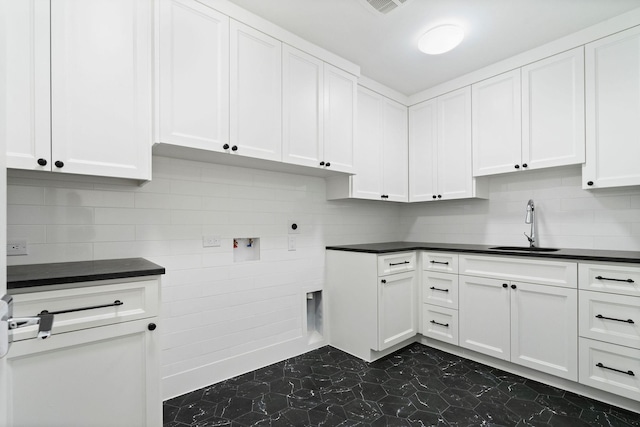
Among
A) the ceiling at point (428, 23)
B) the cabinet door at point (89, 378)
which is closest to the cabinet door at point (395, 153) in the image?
the ceiling at point (428, 23)

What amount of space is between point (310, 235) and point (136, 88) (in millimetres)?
1772

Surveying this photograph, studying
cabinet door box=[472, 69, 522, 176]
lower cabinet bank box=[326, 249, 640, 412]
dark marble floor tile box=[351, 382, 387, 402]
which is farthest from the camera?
cabinet door box=[472, 69, 522, 176]

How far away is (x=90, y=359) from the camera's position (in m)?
1.33

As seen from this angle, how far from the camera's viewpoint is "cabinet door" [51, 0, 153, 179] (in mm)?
1466

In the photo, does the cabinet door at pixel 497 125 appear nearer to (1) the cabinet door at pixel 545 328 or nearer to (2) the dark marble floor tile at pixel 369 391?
(1) the cabinet door at pixel 545 328

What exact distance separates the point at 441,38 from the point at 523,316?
2.16 m

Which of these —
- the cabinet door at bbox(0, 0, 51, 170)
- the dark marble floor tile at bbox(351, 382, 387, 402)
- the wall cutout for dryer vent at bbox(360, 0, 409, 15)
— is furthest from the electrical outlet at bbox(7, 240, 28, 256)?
the wall cutout for dryer vent at bbox(360, 0, 409, 15)

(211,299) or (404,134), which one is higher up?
(404,134)

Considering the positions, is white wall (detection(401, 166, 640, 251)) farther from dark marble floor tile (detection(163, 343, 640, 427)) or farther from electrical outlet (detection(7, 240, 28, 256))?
electrical outlet (detection(7, 240, 28, 256))

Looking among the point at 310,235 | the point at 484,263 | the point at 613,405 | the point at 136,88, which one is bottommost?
the point at 613,405

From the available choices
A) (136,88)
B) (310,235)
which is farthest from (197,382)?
(136,88)

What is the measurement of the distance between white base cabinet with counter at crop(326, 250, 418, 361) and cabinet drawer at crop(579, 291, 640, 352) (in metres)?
1.24

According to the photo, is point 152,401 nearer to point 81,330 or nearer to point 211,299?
point 81,330

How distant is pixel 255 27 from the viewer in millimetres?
2078
